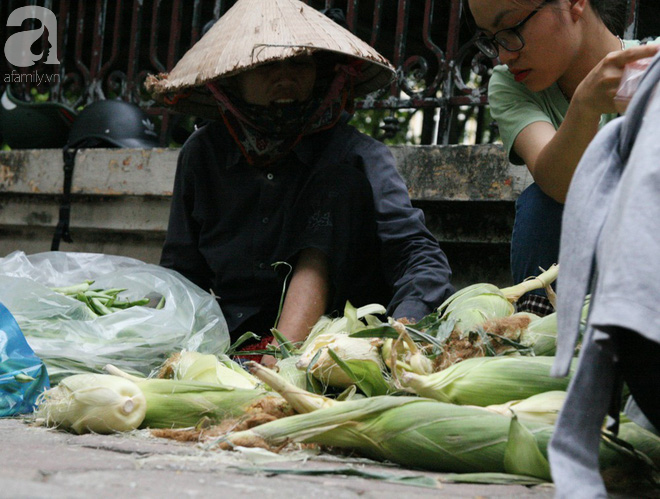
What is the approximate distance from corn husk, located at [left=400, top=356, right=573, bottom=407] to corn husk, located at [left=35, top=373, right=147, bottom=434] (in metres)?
0.58

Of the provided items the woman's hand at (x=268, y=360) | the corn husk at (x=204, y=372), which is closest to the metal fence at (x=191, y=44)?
the woman's hand at (x=268, y=360)

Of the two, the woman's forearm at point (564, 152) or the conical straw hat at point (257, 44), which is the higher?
the conical straw hat at point (257, 44)

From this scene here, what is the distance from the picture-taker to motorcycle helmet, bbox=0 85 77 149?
401 cm

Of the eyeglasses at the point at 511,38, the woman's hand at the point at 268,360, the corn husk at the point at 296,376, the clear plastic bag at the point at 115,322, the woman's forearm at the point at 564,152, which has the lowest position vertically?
the woman's hand at the point at 268,360

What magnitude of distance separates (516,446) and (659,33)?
14.5ft

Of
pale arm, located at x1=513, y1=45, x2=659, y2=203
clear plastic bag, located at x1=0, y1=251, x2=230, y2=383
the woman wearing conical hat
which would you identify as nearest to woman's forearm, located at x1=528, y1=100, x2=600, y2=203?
pale arm, located at x1=513, y1=45, x2=659, y2=203

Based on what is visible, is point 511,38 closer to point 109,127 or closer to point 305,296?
point 305,296

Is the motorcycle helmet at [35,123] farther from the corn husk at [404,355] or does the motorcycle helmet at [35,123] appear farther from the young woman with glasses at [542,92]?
the corn husk at [404,355]

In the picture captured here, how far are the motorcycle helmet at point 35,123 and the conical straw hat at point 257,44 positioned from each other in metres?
1.37

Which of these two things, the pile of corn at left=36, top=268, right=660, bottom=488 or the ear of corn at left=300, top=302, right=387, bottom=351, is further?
the ear of corn at left=300, top=302, right=387, bottom=351

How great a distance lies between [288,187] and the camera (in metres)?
2.73

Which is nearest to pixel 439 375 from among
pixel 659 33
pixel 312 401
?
pixel 312 401

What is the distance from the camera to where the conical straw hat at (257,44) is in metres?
2.50

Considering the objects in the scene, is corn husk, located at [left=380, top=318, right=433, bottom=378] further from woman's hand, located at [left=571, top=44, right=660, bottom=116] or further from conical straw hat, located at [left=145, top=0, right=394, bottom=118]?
conical straw hat, located at [left=145, top=0, right=394, bottom=118]
